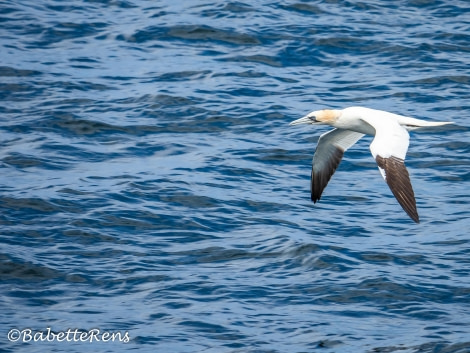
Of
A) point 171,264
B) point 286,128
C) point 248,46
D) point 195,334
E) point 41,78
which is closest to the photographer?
point 195,334

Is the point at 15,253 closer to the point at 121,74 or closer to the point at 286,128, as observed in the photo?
the point at 286,128

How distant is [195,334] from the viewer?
10.8 meters

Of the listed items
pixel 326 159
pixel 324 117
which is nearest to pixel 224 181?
pixel 326 159

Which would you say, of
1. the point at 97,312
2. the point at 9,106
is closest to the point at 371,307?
the point at 97,312

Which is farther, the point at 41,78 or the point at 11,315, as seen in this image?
the point at 41,78

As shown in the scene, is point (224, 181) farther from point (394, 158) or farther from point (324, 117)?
point (394, 158)

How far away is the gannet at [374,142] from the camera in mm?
11055

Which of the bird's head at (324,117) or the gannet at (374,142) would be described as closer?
the gannet at (374,142)

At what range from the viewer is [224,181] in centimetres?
1481

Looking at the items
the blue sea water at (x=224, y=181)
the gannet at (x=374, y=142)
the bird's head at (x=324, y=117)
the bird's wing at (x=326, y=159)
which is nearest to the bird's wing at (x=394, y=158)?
the gannet at (x=374, y=142)

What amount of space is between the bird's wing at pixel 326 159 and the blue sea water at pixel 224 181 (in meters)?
0.51

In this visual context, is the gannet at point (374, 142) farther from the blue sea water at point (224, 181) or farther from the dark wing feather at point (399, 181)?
the blue sea water at point (224, 181)

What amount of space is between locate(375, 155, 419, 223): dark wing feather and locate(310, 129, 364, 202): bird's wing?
1999 millimetres

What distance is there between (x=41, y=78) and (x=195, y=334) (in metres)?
9.23
